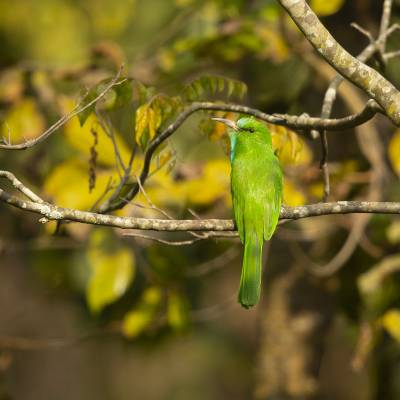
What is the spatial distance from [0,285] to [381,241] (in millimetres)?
3792

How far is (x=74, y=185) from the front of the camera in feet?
12.8

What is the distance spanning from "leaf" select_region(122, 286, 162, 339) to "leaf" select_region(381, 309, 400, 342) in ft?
3.63

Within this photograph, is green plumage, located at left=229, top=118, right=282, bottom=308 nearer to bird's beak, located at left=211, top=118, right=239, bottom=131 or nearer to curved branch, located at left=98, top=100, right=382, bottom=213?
bird's beak, located at left=211, top=118, right=239, bottom=131

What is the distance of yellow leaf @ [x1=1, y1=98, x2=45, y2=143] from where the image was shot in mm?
4402

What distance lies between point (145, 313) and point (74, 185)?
0.85 m

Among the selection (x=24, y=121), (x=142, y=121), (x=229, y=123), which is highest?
(x=24, y=121)

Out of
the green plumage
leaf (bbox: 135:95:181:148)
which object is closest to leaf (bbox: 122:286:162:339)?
the green plumage

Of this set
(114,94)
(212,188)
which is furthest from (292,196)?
(114,94)

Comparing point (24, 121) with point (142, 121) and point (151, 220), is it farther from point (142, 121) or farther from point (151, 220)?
point (151, 220)

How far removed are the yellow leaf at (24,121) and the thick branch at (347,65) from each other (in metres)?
2.31

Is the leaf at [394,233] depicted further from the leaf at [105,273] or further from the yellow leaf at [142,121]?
the yellow leaf at [142,121]

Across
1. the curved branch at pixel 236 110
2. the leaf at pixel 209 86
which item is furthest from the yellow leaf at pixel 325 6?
the curved branch at pixel 236 110

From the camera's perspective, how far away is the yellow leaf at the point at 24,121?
173 inches

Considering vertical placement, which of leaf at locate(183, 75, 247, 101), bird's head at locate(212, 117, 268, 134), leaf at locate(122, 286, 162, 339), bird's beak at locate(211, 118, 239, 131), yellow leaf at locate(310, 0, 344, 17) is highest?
yellow leaf at locate(310, 0, 344, 17)
